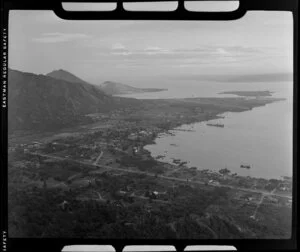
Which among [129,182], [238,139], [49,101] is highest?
[49,101]

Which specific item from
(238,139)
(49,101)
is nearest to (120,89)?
(49,101)

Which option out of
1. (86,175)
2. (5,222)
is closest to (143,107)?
(86,175)

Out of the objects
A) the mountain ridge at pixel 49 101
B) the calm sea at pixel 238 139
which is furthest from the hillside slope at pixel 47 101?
the calm sea at pixel 238 139

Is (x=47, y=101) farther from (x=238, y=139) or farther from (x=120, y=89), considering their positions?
(x=238, y=139)

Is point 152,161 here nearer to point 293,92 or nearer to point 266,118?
point 266,118

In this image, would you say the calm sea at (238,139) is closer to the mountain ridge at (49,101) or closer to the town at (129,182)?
the town at (129,182)

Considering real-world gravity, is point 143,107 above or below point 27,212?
above

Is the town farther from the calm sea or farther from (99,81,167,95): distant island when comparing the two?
(99,81,167,95): distant island

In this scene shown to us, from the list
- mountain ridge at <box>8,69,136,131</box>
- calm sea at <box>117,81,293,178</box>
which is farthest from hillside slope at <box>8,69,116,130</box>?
calm sea at <box>117,81,293,178</box>
